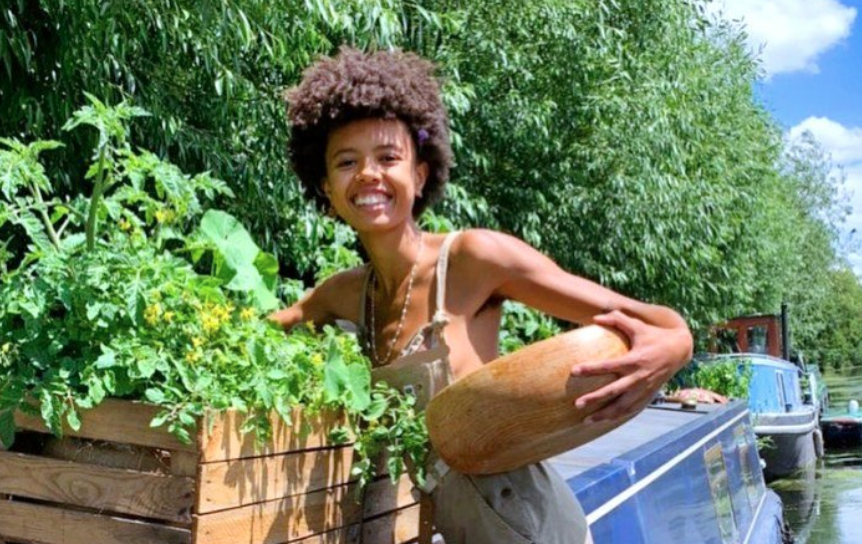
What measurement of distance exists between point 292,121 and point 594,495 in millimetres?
1547

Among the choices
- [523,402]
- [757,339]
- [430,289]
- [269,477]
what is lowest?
[269,477]

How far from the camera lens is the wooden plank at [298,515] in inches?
64.7

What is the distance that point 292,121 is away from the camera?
2232mm

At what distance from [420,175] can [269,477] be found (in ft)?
2.57

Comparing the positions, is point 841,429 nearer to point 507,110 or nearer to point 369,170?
point 507,110

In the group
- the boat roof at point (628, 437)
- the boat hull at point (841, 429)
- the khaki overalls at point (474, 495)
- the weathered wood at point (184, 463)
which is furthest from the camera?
the boat hull at point (841, 429)

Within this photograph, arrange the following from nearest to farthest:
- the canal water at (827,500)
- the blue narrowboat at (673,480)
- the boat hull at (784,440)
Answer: the blue narrowboat at (673,480), the canal water at (827,500), the boat hull at (784,440)

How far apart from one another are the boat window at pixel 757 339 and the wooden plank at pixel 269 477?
20595mm

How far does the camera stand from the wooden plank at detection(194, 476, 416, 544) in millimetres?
1645

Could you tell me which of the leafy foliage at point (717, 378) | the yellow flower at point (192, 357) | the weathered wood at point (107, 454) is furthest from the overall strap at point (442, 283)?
the leafy foliage at point (717, 378)

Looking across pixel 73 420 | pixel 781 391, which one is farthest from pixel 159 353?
pixel 781 391

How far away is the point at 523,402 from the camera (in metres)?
1.69

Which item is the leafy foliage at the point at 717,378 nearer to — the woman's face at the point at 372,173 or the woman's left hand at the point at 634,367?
the woman's face at the point at 372,173

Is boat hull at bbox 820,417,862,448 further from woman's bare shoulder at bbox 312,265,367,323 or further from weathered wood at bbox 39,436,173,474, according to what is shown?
weathered wood at bbox 39,436,173,474
